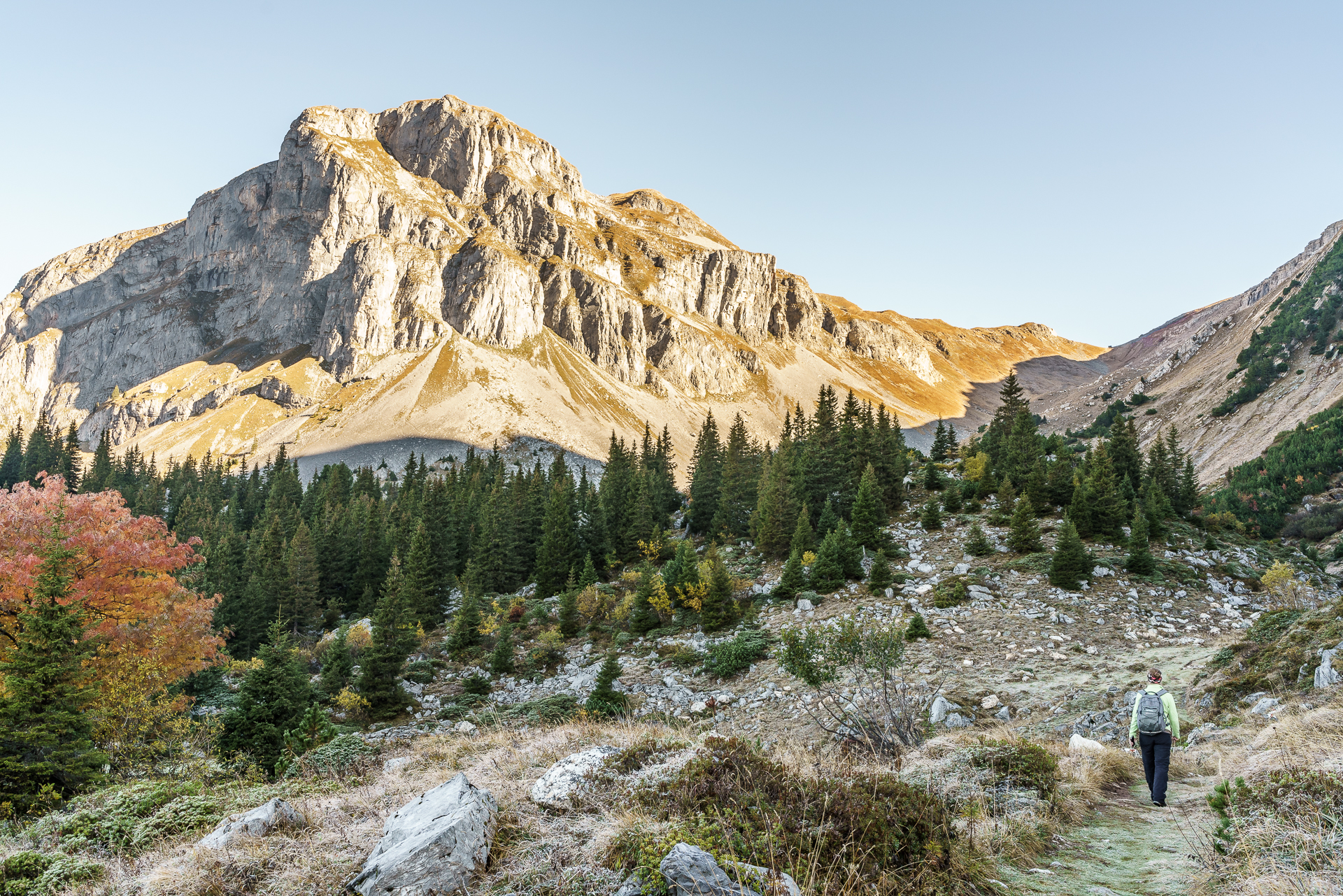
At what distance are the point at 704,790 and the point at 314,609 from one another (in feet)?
170

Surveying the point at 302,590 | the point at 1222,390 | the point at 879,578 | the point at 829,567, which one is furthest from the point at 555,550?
the point at 1222,390

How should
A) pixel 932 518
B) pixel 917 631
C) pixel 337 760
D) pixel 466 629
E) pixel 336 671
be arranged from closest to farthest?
1. pixel 337 760
2. pixel 917 631
3. pixel 336 671
4. pixel 466 629
5. pixel 932 518

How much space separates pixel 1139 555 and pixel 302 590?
5529cm

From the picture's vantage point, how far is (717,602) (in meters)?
33.0

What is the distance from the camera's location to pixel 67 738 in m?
12.4

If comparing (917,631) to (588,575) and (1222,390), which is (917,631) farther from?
(1222,390)

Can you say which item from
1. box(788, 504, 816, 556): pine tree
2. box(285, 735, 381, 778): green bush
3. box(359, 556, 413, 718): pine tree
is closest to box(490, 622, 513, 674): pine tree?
box(359, 556, 413, 718): pine tree

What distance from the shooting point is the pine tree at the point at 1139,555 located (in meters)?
29.7

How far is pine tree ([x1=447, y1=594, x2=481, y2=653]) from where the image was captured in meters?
36.2

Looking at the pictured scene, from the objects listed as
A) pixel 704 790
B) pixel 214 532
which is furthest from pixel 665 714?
pixel 214 532

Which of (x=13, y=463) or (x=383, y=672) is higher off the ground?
(x=383, y=672)

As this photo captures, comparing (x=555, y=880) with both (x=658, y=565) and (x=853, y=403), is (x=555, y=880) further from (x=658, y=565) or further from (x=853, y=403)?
(x=853, y=403)

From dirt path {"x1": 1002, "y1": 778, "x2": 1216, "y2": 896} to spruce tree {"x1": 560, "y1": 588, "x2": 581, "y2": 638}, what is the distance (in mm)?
30590

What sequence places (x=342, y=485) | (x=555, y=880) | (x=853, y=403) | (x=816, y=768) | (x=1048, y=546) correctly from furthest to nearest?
(x=342, y=485)
(x=853, y=403)
(x=1048, y=546)
(x=816, y=768)
(x=555, y=880)
